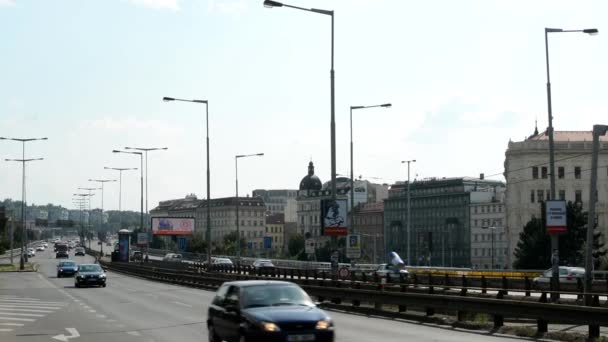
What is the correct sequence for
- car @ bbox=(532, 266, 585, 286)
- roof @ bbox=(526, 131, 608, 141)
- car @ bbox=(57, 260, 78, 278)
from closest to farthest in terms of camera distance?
car @ bbox=(532, 266, 585, 286) → car @ bbox=(57, 260, 78, 278) → roof @ bbox=(526, 131, 608, 141)

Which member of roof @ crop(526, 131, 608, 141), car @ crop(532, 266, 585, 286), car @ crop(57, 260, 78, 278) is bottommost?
car @ crop(57, 260, 78, 278)

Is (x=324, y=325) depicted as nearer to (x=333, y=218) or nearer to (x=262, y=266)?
(x=333, y=218)

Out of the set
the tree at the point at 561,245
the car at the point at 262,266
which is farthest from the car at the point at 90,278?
the tree at the point at 561,245

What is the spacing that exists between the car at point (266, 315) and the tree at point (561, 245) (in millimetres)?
83673

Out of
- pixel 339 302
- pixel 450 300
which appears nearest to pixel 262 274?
pixel 339 302

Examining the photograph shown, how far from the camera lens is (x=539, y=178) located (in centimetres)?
13988

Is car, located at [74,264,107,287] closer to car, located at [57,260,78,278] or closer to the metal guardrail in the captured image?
the metal guardrail

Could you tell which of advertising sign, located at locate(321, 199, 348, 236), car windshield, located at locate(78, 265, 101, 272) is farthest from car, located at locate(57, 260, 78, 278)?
advertising sign, located at locate(321, 199, 348, 236)

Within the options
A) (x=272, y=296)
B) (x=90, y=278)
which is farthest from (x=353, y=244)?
(x=90, y=278)

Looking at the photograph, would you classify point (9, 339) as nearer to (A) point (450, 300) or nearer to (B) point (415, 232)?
(A) point (450, 300)

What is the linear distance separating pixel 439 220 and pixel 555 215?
160m

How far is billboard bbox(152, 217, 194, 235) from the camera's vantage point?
361 ft

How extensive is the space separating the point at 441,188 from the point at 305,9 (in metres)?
159

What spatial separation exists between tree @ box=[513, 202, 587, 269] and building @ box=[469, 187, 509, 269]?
63812 millimetres
